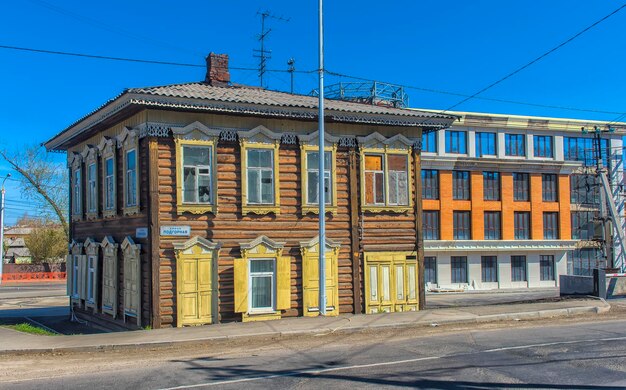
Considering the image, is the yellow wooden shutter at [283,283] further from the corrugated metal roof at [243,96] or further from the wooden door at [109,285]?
the wooden door at [109,285]

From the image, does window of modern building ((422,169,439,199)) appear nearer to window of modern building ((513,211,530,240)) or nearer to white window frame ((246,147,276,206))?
window of modern building ((513,211,530,240))

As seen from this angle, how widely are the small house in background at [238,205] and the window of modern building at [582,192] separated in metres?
36.2

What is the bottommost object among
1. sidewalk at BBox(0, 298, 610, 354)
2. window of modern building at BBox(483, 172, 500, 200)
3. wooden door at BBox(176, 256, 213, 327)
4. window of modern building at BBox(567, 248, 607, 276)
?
window of modern building at BBox(567, 248, 607, 276)

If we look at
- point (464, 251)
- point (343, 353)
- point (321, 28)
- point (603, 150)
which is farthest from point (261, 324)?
point (603, 150)

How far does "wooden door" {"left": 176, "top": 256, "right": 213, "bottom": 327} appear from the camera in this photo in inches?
649

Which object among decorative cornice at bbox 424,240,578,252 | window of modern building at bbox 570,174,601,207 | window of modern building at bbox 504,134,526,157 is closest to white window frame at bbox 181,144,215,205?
decorative cornice at bbox 424,240,578,252

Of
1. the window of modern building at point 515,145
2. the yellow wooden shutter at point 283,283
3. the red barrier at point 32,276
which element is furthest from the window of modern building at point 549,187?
the red barrier at point 32,276

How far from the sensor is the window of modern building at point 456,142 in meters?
47.5

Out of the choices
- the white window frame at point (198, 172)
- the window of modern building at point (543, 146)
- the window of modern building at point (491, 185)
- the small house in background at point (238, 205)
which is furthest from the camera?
the window of modern building at point (543, 146)

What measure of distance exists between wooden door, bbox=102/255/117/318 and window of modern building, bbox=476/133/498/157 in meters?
35.3

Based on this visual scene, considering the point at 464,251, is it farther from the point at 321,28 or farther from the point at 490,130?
the point at 321,28

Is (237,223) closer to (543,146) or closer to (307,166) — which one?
(307,166)

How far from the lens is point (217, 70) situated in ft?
68.4

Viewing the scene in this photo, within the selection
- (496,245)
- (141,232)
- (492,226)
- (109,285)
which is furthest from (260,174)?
(492,226)
